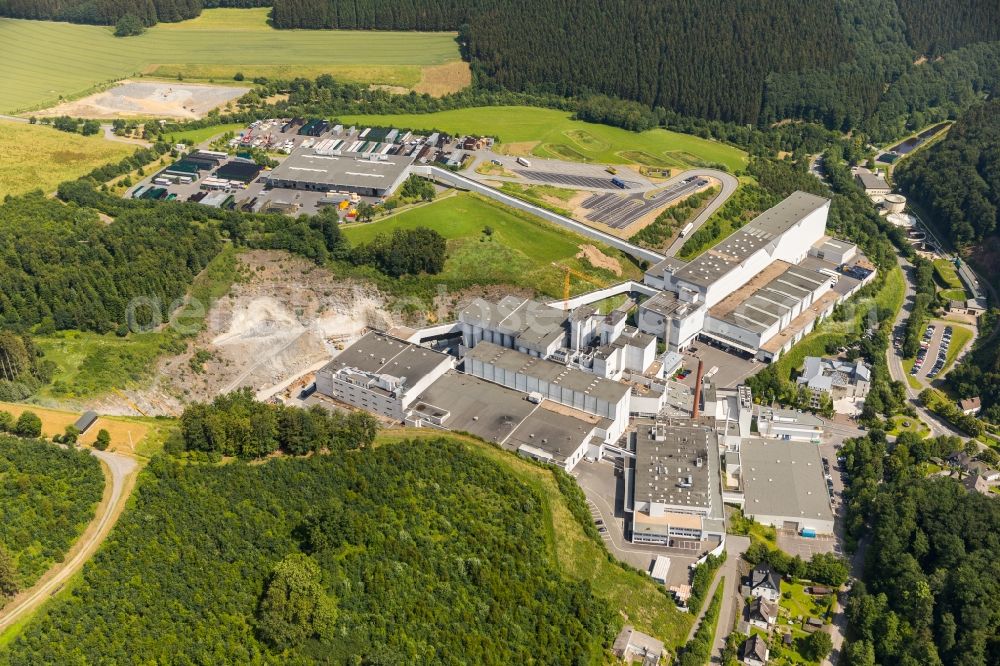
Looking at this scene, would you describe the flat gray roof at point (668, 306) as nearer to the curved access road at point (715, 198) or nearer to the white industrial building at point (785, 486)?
the curved access road at point (715, 198)

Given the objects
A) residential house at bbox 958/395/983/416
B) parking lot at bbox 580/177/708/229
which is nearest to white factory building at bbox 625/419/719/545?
residential house at bbox 958/395/983/416

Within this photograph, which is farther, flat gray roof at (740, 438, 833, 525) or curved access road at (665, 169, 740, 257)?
curved access road at (665, 169, 740, 257)

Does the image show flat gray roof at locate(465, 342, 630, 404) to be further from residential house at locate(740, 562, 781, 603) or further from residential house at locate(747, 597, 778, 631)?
residential house at locate(747, 597, 778, 631)

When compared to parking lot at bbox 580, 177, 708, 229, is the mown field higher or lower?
higher

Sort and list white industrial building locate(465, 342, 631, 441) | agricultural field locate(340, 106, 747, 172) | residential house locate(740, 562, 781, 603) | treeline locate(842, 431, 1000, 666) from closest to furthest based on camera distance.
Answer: treeline locate(842, 431, 1000, 666)
residential house locate(740, 562, 781, 603)
white industrial building locate(465, 342, 631, 441)
agricultural field locate(340, 106, 747, 172)

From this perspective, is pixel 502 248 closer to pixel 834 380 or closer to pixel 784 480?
pixel 834 380

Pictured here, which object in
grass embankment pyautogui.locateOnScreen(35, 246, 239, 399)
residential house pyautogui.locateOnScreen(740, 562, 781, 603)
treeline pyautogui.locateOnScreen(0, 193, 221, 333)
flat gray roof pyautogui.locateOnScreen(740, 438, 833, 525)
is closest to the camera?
residential house pyautogui.locateOnScreen(740, 562, 781, 603)
